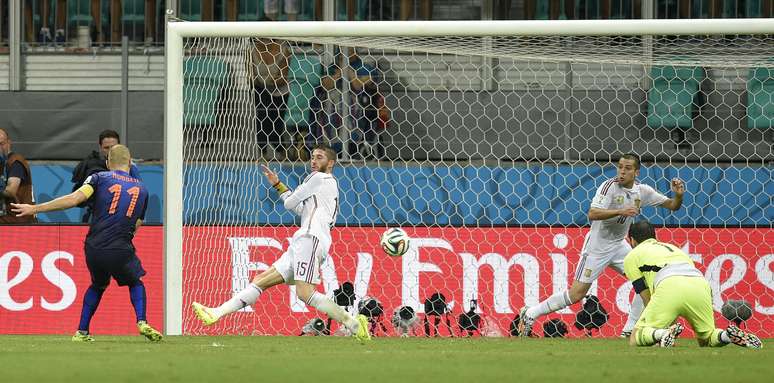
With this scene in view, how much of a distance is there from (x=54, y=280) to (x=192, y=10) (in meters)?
4.62

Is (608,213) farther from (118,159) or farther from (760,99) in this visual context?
(118,159)

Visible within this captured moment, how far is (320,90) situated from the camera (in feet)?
47.9

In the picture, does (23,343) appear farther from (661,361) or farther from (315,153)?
(661,361)

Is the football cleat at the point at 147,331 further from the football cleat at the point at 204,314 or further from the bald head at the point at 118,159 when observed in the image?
the bald head at the point at 118,159

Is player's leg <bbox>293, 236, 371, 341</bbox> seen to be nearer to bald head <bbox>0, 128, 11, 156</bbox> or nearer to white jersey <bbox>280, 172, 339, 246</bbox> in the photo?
white jersey <bbox>280, 172, 339, 246</bbox>

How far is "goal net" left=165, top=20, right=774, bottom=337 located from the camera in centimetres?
1286

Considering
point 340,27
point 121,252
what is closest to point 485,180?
point 340,27

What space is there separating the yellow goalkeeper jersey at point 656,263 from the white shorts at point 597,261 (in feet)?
4.54

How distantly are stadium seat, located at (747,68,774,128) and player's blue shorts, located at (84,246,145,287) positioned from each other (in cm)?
680

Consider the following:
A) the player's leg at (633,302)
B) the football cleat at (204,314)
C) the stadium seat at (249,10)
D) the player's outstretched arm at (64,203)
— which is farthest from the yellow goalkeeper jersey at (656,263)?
the stadium seat at (249,10)

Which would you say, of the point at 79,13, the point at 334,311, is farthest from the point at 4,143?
the point at 334,311

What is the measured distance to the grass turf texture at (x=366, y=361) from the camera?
24.5 feet

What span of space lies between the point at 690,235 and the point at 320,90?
3.97 m

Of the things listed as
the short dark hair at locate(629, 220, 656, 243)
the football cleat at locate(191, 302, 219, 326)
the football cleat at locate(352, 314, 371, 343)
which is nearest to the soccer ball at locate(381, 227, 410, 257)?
the football cleat at locate(352, 314, 371, 343)
